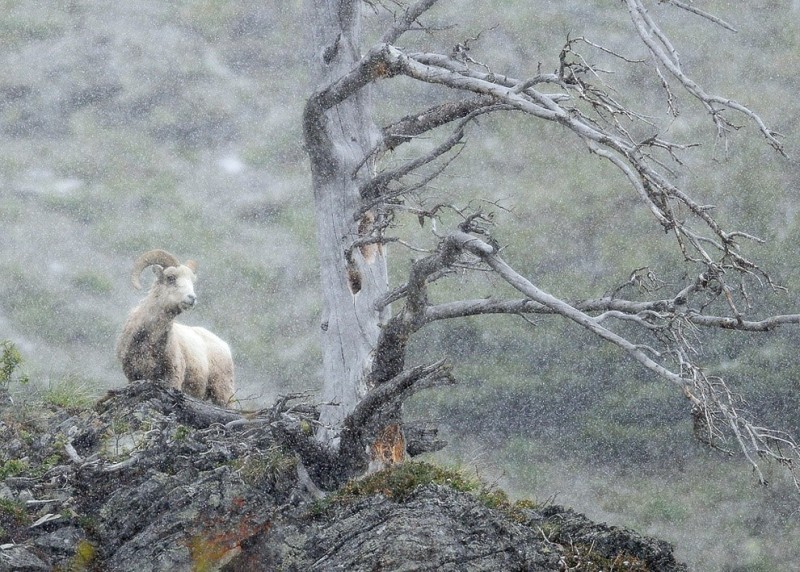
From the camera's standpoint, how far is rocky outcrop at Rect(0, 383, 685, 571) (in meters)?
6.92

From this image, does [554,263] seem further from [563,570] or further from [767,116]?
[563,570]

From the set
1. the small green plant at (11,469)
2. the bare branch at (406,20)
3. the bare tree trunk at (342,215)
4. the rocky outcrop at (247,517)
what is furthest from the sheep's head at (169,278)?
the bare branch at (406,20)

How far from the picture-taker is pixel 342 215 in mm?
9789

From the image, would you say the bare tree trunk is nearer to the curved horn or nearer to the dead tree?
the dead tree

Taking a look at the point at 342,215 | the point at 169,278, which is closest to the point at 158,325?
the point at 169,278

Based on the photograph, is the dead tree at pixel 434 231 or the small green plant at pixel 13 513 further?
the small green plant at pixel 13 513

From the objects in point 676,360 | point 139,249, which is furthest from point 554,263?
point 676,360

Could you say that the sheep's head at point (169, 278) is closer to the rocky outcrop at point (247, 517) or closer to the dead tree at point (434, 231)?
the rocky outcrop at point (247, 517)

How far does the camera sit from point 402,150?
88.5 ft

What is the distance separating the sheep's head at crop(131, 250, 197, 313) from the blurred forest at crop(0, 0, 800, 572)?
840 centimetres

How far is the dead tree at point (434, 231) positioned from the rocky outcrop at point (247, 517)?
30.5 inches

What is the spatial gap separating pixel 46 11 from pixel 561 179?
1962 centimetres

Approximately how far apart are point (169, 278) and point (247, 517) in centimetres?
437

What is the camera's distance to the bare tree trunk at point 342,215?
9.40 metres
